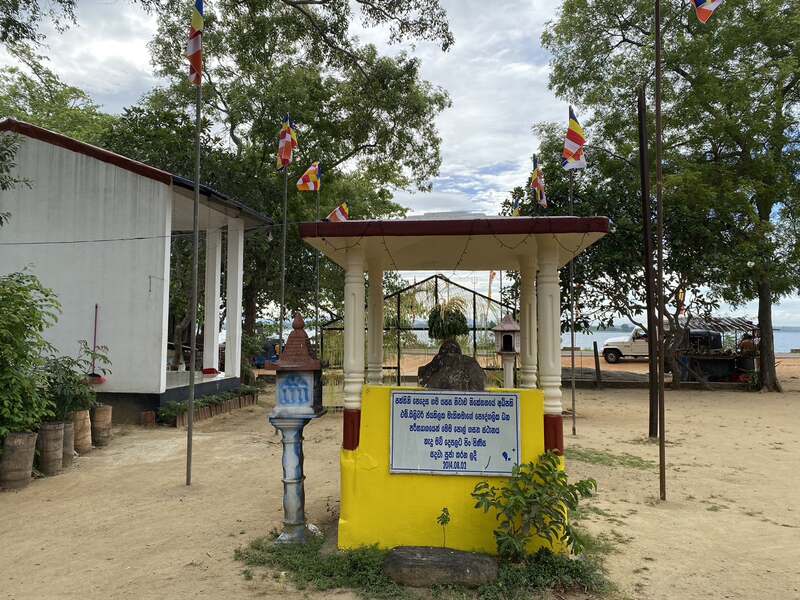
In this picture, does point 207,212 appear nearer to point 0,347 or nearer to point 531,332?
point 0,347

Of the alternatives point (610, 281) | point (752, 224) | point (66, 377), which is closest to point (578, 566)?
point (66, 377)

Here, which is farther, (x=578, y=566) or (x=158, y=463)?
(x=158, y=463)

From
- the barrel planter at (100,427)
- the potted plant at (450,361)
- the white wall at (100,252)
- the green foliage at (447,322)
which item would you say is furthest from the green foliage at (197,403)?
the green foliage at (447,322)

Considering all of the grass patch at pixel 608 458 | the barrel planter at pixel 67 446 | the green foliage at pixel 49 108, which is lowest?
the grass patch at pixel 608 458

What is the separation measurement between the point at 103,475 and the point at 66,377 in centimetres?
165

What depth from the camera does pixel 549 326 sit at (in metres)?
4.79

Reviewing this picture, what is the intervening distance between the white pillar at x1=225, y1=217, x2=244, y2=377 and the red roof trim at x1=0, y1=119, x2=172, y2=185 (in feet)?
11.1

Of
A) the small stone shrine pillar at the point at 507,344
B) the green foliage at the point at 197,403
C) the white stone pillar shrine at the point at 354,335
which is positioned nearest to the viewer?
the white stone pillar shrine at the point at 354,335

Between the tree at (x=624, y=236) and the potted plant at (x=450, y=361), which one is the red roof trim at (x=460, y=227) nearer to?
the potted plant at (x=450, y=361)

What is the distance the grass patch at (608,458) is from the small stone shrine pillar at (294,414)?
5.27 meters

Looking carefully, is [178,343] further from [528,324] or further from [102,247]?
[528,324]

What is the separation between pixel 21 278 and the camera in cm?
770

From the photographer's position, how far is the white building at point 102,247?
1152cm

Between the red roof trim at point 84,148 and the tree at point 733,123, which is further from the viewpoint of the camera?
the tree at point 733,123
